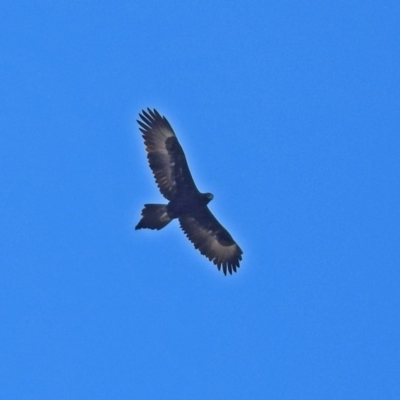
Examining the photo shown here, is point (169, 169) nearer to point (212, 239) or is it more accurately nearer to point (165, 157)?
point (165, 157)

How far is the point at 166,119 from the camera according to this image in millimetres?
37312

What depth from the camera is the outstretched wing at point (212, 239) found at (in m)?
38.3

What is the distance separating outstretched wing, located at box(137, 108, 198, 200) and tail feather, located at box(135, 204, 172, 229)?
2.43ft

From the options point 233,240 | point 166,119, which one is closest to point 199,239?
point 233,240

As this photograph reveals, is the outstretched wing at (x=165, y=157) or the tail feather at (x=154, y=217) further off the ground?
the outstretched wing at (x=165, y=157)

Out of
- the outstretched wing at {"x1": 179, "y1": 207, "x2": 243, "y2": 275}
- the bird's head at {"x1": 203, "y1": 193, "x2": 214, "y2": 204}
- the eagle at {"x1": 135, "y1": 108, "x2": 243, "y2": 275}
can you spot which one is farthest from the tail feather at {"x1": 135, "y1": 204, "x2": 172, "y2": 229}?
the outstretched wing at {"x1": 179, "y1": 207, "x2": 243, "y2": 275}

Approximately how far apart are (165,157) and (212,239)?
2973 millimetres

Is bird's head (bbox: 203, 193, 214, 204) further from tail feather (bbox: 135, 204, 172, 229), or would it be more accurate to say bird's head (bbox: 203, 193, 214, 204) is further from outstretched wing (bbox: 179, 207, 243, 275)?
tail feather (bbox: 135, 204, 172, 229)

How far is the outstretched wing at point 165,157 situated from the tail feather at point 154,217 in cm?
74

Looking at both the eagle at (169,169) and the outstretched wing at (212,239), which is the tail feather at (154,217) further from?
the outstretched wing at (212,239)

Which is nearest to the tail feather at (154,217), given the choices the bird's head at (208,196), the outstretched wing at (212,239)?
the bird's head at (208,196)

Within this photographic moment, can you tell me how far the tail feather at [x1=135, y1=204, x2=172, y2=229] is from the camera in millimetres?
36159

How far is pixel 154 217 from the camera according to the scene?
1430 inches

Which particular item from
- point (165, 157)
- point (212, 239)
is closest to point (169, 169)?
point (165, 157)
